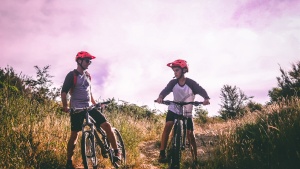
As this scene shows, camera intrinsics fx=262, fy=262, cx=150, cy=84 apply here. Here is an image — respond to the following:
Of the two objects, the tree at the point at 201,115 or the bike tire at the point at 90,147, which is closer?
the bike tire at the point at 90,147

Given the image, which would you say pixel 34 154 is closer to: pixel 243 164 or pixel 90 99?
pixel 90 99

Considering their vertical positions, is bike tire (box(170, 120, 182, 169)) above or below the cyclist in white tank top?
below

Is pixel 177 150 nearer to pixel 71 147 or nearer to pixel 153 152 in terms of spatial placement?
pixel 71 147

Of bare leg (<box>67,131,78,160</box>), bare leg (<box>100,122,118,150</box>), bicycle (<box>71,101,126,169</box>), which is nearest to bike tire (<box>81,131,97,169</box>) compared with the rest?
bicycle (<box>71,101,126,169</box>)

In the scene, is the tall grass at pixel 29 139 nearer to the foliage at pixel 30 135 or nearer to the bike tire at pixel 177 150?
the foliage at pixel 30 135

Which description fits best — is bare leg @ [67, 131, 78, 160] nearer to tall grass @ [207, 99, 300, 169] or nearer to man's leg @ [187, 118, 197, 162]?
man's leg @ [187, 118, 197, 162]

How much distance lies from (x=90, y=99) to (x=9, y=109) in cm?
151

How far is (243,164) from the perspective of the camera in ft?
14.5

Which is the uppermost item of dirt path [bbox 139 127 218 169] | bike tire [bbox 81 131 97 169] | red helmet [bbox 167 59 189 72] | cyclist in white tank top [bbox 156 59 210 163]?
red helmet [bbox 167 59 189 72]

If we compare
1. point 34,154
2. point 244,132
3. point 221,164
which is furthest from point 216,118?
point 34,154

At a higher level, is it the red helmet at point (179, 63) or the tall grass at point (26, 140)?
the red helmet at point (179, 63)

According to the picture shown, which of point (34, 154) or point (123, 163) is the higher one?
point (34, 154)

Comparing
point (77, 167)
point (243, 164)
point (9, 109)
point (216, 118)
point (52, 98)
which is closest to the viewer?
point (243, 164)

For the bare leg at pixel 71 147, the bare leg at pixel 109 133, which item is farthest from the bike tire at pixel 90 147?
the bare leg at pixel 109 133
